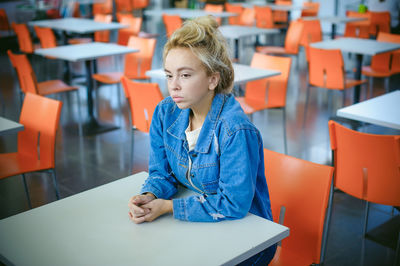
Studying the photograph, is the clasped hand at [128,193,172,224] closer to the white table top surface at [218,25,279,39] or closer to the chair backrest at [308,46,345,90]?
the chair backrest at [308,46,345,90]

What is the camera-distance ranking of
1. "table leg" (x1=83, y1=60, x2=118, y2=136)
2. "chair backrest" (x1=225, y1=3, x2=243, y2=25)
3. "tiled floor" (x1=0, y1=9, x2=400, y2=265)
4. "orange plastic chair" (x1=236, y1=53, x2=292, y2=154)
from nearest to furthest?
1. "tiled floor" (x1=0, y1=9, x2=400, y2=265)
2. "orange plastic chair" (x1=236, y1=53, x2=292, y2=154)
3. "table leg" (x1=83, y1=60, x2=118, y2=136)
4. "chair backrest" (x1=225, y1=3, x2=243, y2=25)

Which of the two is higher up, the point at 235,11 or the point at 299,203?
the point at 235,11

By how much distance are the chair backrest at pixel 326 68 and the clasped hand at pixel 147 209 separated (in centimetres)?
348

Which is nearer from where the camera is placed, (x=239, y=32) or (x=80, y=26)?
(x=239, y=32)

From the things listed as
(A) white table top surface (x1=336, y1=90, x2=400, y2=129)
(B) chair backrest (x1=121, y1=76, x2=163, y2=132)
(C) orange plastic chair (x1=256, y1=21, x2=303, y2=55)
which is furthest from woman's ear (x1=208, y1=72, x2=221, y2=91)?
(C) orange plastic chair (x1=256, y1=21, x2=303, y2=55)

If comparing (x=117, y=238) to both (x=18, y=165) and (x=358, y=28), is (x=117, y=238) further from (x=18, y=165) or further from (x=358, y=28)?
(x=358, y=28)

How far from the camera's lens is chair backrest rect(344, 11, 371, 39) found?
25.3 feet

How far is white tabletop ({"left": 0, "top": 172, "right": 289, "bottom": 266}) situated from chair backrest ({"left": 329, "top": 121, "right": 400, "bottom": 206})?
1053 millimetres

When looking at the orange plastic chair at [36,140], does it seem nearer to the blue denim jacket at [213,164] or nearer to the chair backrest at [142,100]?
the chair backrest at [142,100]

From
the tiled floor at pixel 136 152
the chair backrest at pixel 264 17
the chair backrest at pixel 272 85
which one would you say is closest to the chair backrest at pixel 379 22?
the chair backrest at pixel 264 17

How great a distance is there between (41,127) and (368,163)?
1.88 metres

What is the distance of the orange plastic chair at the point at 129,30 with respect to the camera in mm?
7051

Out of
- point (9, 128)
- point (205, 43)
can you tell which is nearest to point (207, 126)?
point (205, 43)

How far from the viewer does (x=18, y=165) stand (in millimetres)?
2932
